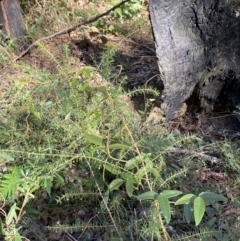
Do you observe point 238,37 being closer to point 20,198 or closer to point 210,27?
point 210,27

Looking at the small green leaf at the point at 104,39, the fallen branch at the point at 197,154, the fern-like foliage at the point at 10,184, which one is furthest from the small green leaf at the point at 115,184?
the small green leaf at the point at 104,39

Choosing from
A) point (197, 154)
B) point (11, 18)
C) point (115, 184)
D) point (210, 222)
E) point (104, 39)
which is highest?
point (11, 18)

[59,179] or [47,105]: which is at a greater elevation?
[47,105]

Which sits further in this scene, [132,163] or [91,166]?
[91,166]

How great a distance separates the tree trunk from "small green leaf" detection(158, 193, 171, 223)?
304 centimetres

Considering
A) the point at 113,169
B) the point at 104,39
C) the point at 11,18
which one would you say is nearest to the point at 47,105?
the point at 113,169

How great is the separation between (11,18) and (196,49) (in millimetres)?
2064

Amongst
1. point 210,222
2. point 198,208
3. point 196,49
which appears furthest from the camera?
point 196,49

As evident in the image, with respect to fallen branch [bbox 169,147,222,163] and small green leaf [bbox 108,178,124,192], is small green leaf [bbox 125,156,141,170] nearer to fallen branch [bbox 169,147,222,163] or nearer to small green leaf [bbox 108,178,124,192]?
small green leaf [bbox 108,178,124,192]

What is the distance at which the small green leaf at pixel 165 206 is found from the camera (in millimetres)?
1605

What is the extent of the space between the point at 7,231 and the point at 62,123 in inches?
29.1

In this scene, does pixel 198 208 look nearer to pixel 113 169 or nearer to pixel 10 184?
pixel 113 169

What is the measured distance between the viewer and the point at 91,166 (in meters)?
2.31

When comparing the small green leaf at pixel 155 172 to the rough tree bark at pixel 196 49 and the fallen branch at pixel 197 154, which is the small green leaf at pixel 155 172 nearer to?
the fallen branch at pixel 197 154
